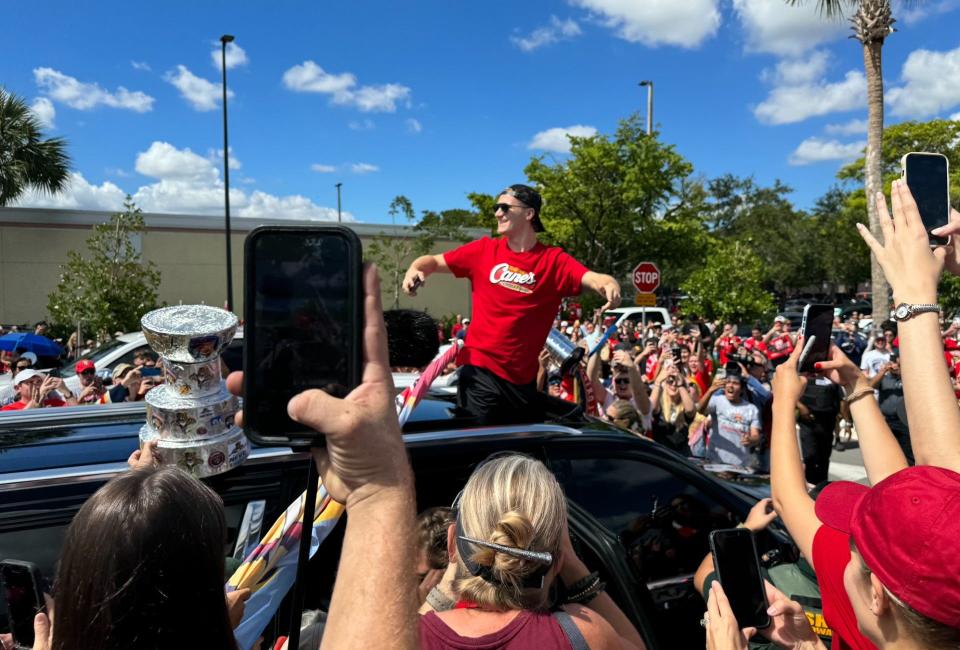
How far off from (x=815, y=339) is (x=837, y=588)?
73 centimetres

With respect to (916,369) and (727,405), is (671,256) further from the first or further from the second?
(916,369)

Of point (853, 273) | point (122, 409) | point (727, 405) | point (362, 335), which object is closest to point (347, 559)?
point (362, 335)

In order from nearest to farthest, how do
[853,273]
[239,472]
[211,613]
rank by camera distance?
[211,613] → [239,472] → [853,273]

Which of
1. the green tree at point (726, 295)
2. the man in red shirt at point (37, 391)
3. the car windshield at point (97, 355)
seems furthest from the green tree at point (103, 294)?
the green tree at point (726, 295)

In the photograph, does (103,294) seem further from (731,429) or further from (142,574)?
(142,574)

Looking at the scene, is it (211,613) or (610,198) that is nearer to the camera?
(211,613)

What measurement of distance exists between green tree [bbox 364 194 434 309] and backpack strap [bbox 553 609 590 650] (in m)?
25.9

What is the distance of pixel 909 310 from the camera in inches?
64.8

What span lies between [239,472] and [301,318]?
4.62 ft

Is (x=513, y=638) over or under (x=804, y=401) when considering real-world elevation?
over

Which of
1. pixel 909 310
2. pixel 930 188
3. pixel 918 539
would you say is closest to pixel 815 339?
pixel 909 310

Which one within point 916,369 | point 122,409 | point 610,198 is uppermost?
point 610,198

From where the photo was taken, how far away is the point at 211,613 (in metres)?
1.10

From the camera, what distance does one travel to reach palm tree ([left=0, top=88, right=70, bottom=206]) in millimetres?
22391
